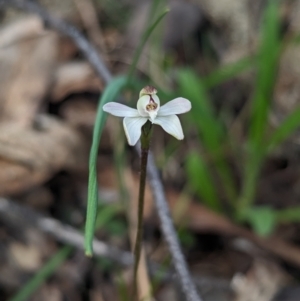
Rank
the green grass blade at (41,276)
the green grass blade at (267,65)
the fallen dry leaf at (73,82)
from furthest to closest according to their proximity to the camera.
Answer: the fallen dry leaf at (73,82) → the green grass blade at (267,65) → the green grass blade at (41,276)

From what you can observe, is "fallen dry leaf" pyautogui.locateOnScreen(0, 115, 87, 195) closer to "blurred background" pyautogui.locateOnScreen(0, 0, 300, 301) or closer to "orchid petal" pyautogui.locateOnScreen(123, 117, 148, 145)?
"blurred background" pyautogui.locateOnScreen(0, 0, 300, 301)

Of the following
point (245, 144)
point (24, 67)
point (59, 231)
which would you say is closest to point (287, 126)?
point (245, 144)

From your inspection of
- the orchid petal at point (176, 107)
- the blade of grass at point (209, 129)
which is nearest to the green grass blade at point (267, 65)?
the blade of grass at point (209, 129)

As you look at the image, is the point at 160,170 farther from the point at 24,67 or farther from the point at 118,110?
the point at 118,110

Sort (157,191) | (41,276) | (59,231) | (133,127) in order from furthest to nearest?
(59,231) → (41,276) → (157,191) → (133,127)

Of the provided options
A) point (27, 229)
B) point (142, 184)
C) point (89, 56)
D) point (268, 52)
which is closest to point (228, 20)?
point (268, 52)

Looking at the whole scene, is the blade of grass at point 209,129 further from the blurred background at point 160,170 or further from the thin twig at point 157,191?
the thin twig at point 157,191

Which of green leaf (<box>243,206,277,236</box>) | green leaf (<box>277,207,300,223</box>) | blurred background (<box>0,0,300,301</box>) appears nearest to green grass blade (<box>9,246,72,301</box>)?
blurred background (<box>0,0,300,301</box>)
